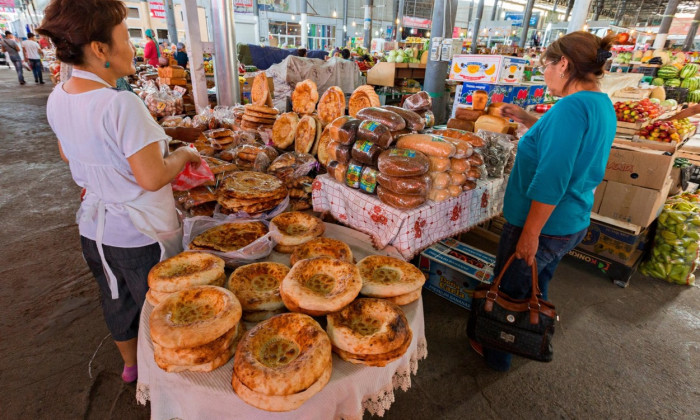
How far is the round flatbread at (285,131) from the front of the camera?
323 cm

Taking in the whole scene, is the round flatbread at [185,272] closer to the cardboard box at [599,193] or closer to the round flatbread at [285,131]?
the round flatbread at [285,131]

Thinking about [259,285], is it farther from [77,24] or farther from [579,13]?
[579,13]

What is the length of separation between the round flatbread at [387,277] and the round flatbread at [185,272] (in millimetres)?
704

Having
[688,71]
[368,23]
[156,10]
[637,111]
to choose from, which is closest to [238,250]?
[637,111]

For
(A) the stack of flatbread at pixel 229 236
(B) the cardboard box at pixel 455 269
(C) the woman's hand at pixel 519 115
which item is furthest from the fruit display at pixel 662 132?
(A) the stack of flatbread at pixel 229 236

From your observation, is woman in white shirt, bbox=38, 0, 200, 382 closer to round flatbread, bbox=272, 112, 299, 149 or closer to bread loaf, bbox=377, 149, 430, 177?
bread loaf, bbox=377, 149, 430, 177

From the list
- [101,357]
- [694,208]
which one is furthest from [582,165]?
[101,357]

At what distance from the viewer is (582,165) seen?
71.8 inches

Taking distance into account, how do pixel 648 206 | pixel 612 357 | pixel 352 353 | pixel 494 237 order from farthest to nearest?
pixel 494 237 < pixel 648 206 < pixel 612 357 < pixel 352 353

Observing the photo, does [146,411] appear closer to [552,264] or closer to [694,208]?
[552,264]

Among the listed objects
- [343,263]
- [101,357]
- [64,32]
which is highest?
[64,32]

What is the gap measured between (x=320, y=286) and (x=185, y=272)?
2.13 feet

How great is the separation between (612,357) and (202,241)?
329 centimetres

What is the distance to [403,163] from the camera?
200cm
